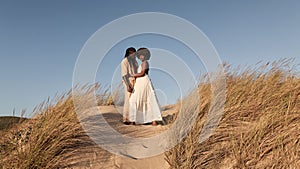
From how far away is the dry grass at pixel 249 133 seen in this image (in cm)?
364

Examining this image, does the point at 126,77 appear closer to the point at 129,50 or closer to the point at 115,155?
the point at 129,50

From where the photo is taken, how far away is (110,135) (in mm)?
4863

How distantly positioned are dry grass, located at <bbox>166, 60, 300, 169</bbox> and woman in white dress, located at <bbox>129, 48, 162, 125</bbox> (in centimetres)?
99

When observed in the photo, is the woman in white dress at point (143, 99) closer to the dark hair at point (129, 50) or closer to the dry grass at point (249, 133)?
the dark hair at point (129, 50)

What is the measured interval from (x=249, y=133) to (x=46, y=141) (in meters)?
2.74

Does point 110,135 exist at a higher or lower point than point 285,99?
lower

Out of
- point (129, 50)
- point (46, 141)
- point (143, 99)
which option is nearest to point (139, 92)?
point (143, 99)

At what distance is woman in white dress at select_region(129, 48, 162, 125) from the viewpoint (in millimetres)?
6309

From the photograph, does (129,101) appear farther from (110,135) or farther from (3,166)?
(3,166)

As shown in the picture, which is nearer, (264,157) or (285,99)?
(264,157)

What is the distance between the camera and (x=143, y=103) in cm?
649

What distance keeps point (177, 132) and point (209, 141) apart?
1.57ft

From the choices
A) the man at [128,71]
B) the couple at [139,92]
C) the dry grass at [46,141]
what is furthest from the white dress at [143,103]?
the dry grass at [46,141]

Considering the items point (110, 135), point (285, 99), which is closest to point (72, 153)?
point (110, 135)
